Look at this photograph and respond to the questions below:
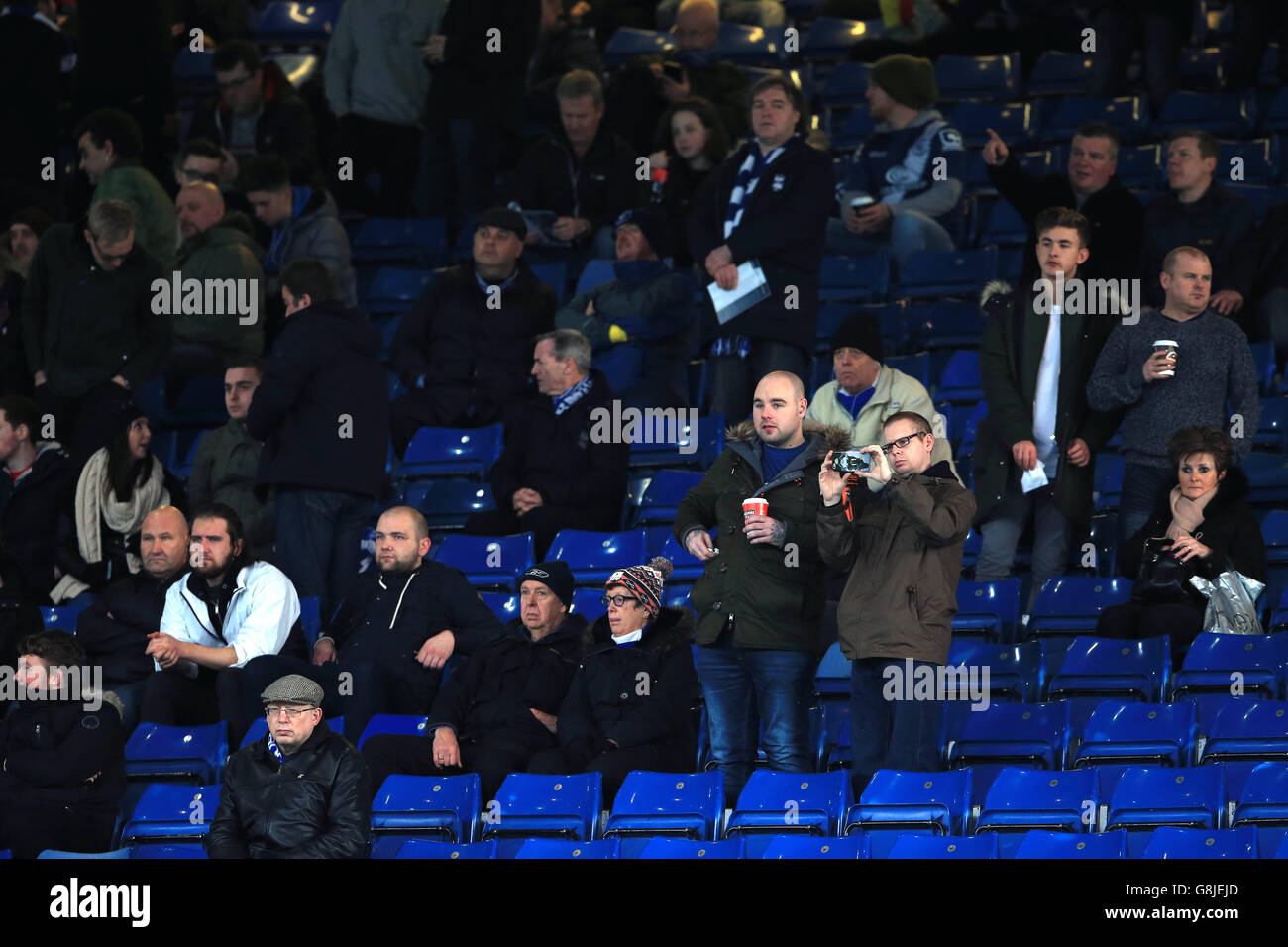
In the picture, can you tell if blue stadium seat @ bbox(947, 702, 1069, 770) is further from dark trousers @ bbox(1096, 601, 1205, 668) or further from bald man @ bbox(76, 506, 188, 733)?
bald man @ bbox(76, 506, 188, 733)

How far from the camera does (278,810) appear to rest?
6.58 meters

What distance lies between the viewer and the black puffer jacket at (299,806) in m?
6.53

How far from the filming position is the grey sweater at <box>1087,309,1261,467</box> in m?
7.81

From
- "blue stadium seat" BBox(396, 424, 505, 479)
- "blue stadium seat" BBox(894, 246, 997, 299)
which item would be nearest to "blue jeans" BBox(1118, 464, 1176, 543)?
"blue stadium seat" BBox(894, 246, 997, 299)

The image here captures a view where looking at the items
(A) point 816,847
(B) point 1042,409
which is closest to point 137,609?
(A) point 816,847

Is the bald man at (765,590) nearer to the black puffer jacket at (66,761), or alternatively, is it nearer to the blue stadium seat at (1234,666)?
the blue stadium seat at (1234,666)

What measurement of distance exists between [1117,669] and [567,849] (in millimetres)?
2085

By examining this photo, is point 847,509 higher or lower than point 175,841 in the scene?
higher

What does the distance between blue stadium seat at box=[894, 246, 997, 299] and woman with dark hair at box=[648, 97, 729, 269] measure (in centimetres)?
112

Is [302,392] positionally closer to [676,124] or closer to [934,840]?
[676,124]

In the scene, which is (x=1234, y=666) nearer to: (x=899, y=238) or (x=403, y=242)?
(x=899, y=238)

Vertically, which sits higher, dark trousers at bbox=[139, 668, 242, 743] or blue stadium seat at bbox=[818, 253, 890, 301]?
blue stadium seat at bbox=[818, 253, 890, 301]

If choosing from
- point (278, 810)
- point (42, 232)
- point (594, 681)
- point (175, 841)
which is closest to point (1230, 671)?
point (594, 681)

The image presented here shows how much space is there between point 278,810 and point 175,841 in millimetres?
750
